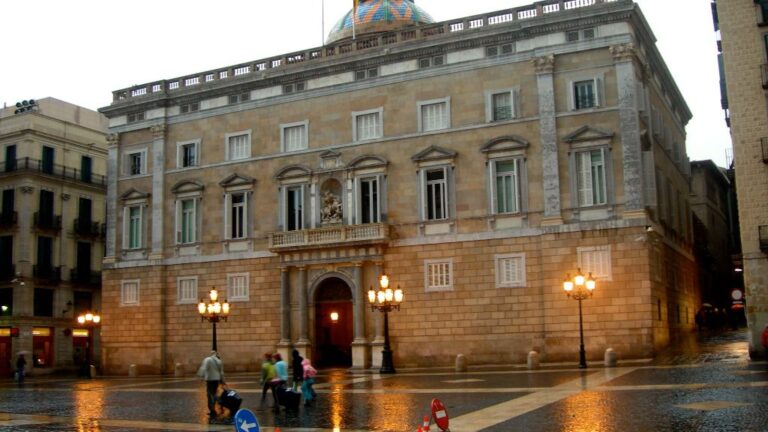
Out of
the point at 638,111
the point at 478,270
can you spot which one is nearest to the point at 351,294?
the point at 478,270

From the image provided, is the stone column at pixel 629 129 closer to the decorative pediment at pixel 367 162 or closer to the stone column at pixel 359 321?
the decorative pediment at pixel 367 162

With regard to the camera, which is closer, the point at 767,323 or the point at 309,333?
the point at 767,323

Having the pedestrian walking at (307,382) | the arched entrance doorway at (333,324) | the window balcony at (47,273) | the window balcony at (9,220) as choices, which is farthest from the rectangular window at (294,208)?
the window balcony at (9,220)

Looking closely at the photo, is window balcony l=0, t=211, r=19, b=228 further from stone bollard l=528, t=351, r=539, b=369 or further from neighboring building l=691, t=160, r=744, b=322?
neighboring building l=691, t=160, r=744, b=322

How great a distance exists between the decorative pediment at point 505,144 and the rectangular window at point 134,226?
21.8 m

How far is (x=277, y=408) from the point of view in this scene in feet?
77.0

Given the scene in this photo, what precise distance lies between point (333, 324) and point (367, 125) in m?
11.2

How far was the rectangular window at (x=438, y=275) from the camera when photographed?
4031cm

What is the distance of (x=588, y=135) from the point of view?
3803cm

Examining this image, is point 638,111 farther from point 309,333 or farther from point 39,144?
point 39,144

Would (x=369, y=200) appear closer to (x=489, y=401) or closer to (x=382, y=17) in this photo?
(x=382, y=17)

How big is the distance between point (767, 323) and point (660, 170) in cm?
1207

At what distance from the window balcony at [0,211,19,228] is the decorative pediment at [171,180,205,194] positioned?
17.4 meters

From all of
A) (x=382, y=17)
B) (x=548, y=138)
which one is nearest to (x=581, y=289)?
(x=548, y=138)
